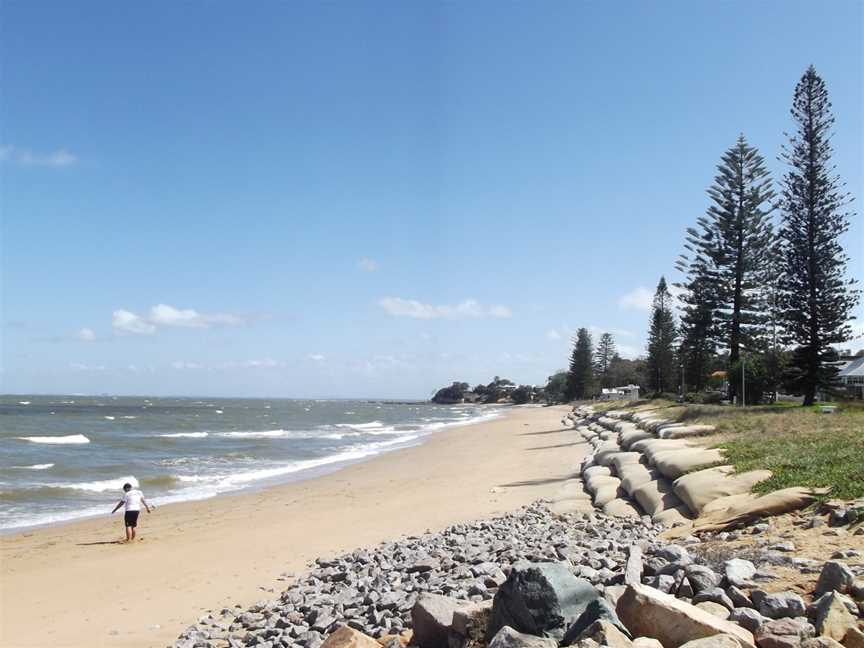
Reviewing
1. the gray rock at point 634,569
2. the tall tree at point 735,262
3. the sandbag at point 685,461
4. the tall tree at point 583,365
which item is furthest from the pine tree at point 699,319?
the tall tree at point 583,365

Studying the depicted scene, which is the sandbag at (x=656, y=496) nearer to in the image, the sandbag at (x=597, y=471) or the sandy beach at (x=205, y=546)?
the sandy beach at (x=205, y=546)

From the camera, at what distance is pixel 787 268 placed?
25.3 m

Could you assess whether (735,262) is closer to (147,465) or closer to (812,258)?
(812,258)

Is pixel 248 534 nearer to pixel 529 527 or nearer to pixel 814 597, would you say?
pixel 529 527

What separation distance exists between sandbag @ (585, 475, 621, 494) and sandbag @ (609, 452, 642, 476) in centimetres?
27

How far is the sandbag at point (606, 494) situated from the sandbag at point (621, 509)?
21 cm

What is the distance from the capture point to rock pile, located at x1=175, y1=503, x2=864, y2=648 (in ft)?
11.7

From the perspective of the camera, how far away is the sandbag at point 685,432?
13852mm

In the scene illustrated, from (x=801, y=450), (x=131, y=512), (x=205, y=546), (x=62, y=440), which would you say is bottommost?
(x=62, y=440)

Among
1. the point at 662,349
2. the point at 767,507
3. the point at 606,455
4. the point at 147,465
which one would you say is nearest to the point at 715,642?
the point at 767,507

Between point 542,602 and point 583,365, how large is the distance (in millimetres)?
83631

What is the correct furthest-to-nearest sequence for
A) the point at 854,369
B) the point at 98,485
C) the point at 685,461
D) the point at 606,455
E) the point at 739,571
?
the point at 854,369, the point at 98,485, the point at 606,455, the point at 685,461, the point at 739,571

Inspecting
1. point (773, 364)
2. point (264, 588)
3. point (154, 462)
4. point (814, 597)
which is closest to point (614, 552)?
point (814, 597)

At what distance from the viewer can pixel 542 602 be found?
3.87 m
